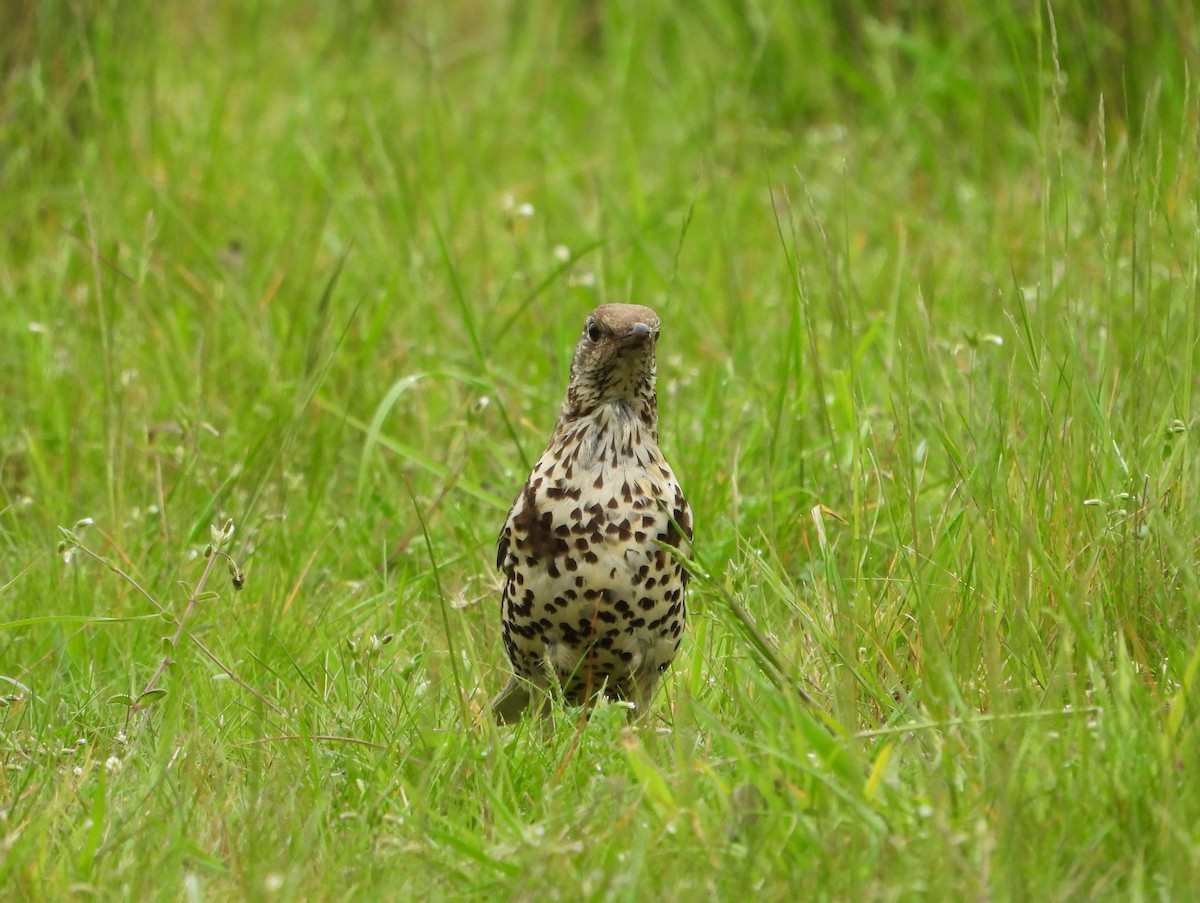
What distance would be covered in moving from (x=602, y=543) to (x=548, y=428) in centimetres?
186

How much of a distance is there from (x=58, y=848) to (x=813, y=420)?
109 inches

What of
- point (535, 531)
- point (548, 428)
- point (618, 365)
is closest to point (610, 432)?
point (618, 365)

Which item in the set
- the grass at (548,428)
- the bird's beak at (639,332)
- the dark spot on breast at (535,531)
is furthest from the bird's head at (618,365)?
the grass at (548,428)

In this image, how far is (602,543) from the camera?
12.5ft

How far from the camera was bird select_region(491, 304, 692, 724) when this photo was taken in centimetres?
382

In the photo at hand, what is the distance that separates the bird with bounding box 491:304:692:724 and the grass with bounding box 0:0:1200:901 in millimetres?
142

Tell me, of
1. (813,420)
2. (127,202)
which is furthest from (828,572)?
(127,202)

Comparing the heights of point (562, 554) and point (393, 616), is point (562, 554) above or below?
above

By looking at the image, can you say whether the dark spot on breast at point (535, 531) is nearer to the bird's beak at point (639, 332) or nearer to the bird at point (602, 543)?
the bird at point (602, 543)

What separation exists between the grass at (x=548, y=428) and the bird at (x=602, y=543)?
0.47ft

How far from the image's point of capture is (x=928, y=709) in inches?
132

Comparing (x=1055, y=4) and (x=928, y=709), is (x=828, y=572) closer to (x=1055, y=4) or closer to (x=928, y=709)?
(x=928, y=709)

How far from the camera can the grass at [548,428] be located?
10.3ft

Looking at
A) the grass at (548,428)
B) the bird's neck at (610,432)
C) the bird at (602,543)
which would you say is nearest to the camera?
the grass at (548,428)
